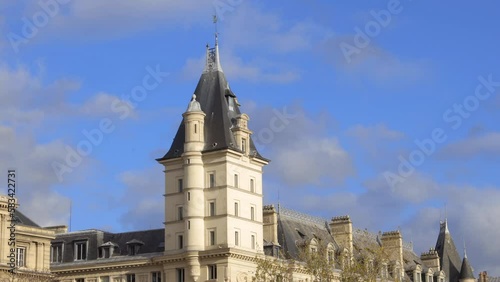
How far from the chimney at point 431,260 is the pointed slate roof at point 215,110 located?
43.0 m

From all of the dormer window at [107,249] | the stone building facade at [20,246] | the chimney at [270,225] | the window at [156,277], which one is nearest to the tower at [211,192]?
the window at [156,277]

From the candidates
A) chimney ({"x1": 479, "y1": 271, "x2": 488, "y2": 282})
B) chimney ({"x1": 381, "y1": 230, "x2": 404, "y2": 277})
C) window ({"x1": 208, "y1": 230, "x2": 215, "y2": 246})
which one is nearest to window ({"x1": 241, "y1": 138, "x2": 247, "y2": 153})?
window ({"x1": 208, "y1": 230, "x2": 215, "y2": 246})

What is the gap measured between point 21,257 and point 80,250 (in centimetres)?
1726

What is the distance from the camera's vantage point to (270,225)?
386 feet

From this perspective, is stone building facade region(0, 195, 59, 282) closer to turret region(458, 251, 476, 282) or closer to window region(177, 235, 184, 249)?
window region(177, 235, 184, 249)

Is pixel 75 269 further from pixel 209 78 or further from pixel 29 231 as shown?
pixel 209 78

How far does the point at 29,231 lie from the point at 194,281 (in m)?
16.8

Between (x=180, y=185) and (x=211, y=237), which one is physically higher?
(x=180, y=185)

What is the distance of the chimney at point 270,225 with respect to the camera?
11725 cm

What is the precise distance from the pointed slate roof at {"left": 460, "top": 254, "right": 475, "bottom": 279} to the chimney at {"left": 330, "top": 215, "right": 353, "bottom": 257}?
1061 inches

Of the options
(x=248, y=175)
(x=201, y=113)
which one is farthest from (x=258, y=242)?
(x=201, y=113)

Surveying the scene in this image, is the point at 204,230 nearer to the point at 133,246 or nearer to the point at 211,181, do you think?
the point at 211,181

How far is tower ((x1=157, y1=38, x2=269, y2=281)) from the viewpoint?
108500 millimetres

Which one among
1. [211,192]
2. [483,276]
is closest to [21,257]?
[211,192]
